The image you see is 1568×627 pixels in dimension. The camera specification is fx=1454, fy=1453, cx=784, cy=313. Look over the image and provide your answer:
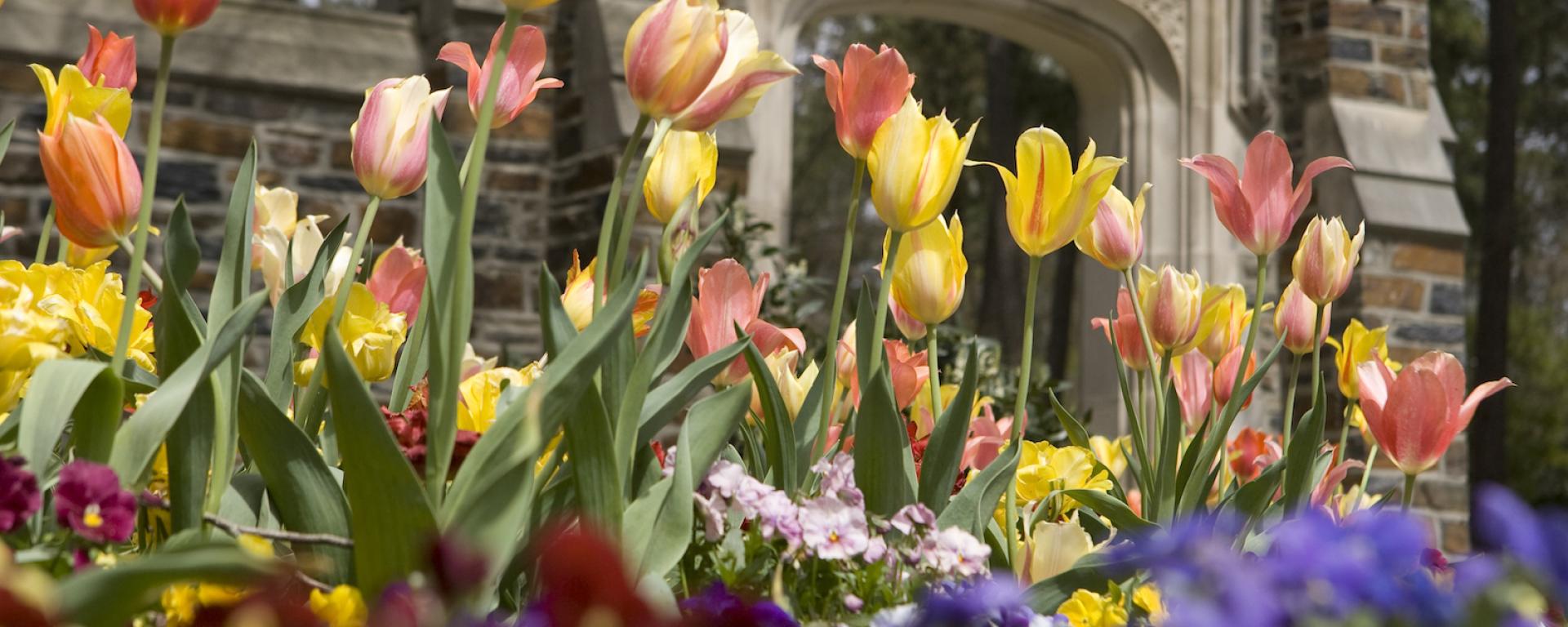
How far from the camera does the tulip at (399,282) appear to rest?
1.24m

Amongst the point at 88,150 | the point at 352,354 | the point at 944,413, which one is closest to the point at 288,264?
the point at 352,354

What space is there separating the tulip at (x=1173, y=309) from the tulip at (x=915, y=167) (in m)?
0.33

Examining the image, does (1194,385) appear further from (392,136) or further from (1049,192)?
(392,136)

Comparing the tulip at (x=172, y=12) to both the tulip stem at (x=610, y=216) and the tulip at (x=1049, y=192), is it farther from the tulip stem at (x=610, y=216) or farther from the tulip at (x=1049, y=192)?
the tulip at (x=1049, y=192)

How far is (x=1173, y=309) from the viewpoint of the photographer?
4.27 ft

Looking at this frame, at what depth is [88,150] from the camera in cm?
92

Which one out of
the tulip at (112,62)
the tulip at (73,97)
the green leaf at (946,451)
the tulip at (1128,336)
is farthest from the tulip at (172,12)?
the tulip at (1128,336)

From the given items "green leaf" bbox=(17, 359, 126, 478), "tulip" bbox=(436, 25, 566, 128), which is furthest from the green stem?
"green leaf" bbox=(17, 359, 126, 478)

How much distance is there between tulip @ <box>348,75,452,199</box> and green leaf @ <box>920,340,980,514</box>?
0.41 metres

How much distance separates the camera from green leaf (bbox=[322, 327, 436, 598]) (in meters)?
0.78

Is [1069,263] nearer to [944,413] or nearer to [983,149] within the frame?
[983,149]

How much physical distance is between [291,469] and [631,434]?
209 mm

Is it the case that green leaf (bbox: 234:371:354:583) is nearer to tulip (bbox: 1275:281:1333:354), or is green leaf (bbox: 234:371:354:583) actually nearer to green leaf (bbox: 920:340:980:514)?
green leaf (bbox: 920:340:980:514)

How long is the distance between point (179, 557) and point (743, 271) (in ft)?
2.05
